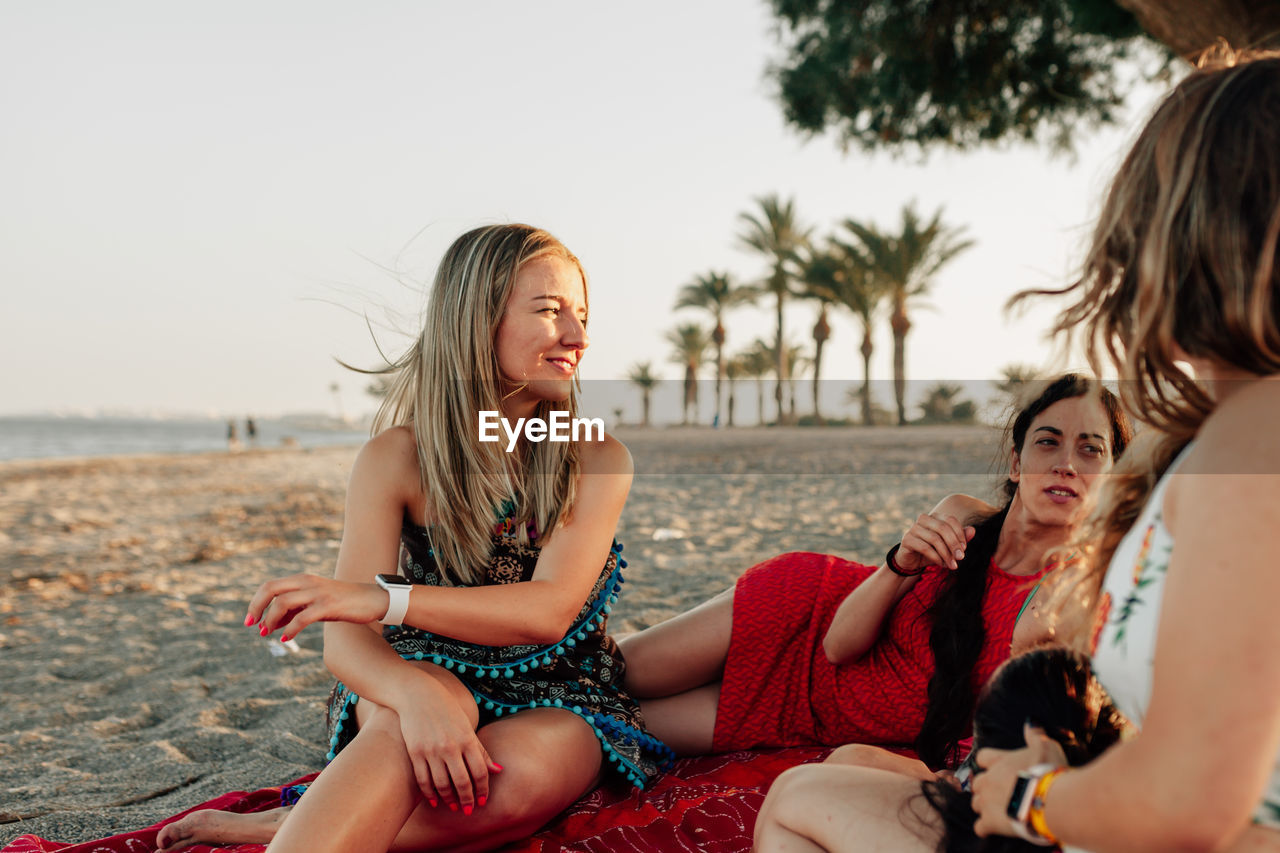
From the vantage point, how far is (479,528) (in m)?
2.43

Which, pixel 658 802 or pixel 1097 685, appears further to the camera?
pixel 658 802

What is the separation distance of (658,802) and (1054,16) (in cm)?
914

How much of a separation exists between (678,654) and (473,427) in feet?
3.42

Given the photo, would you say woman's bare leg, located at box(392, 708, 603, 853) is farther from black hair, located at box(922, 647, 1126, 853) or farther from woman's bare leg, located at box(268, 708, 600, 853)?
black hair, located at box(922, 647, 1126, 853)

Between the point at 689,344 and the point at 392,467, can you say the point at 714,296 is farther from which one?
the point at 392,467

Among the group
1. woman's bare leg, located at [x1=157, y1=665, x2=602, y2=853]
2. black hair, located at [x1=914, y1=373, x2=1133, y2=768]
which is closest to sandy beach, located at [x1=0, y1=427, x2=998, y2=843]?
black hair, located at [x1=914, y1=373, x2=1133, y2=768]

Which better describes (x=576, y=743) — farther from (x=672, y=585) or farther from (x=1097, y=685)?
(x=672, y=585)

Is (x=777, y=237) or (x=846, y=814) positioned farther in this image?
(x=777, y=237)

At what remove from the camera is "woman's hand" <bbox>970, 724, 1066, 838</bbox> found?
1.15m

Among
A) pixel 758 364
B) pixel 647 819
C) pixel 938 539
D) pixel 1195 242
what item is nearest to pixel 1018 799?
pixel 1195 242

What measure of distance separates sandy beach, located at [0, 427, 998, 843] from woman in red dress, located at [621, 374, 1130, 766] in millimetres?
349

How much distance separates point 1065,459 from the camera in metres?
2.46

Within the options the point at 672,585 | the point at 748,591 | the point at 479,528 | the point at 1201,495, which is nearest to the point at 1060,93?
the point at 672,585

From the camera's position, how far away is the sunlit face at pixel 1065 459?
245 cm
